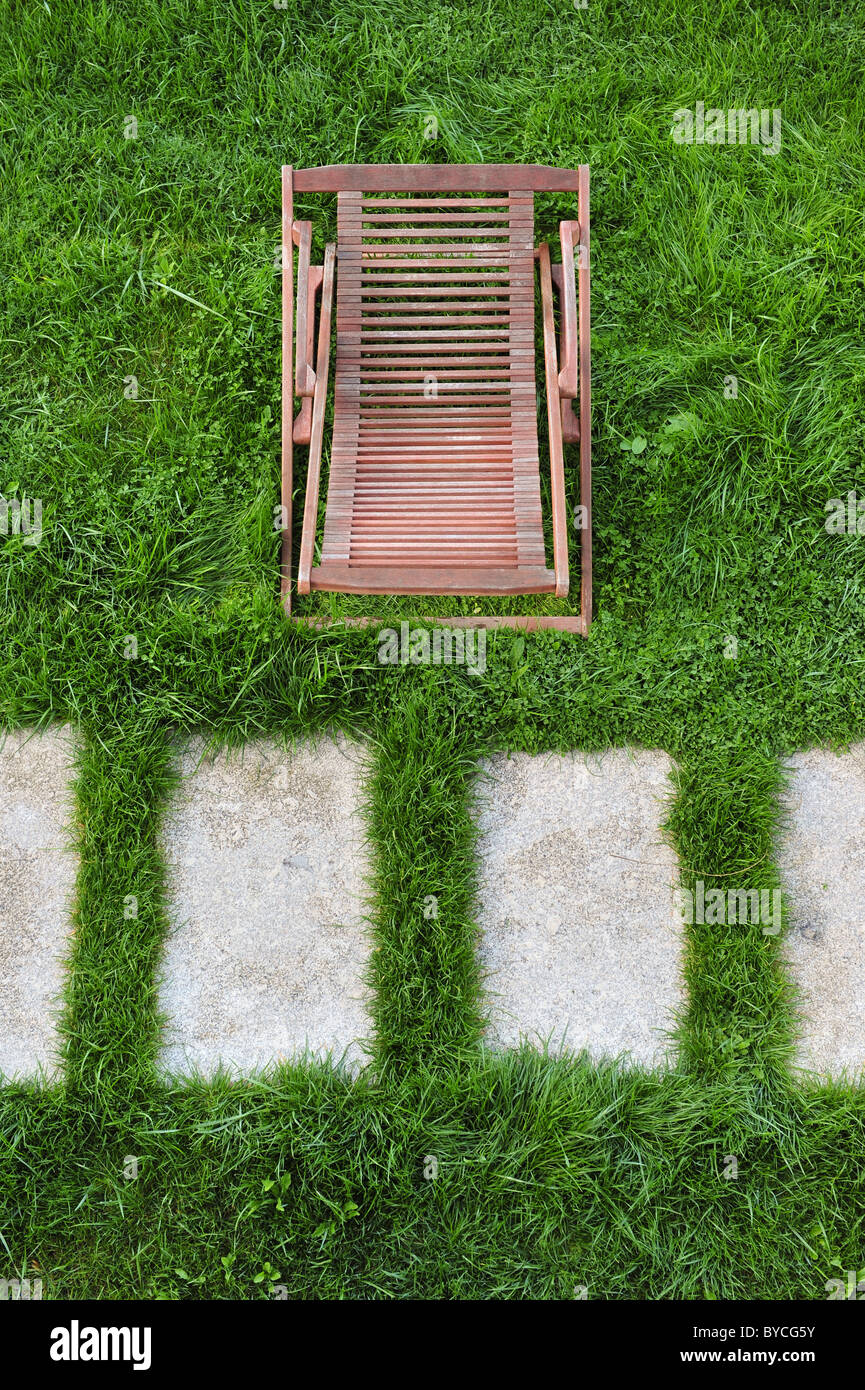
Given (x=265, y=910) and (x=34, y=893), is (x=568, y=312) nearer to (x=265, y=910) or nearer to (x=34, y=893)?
(x=265, y=910)

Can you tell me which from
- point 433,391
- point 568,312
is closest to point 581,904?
point 433,391

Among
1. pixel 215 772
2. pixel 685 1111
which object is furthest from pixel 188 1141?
pixel 685 1111

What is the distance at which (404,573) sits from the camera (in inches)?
112

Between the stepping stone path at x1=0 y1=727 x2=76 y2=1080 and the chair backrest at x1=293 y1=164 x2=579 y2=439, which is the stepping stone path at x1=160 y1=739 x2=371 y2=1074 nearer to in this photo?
the stepping stone path at x1=0 y1=727 x2=76 y2=1080

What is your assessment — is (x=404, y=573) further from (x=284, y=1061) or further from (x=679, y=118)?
(x=679, y=118)

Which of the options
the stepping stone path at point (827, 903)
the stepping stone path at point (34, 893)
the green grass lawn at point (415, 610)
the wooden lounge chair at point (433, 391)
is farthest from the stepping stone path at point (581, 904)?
the stepping stone path at point (34, 893)

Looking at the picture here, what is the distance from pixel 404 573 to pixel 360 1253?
207 centimetres

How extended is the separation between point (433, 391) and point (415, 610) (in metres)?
0.74

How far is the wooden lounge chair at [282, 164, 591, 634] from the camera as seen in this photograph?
9.88ft

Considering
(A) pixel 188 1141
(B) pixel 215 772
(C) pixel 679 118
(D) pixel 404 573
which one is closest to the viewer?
(D) pixel 404 573

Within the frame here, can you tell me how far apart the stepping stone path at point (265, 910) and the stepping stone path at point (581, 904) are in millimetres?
478

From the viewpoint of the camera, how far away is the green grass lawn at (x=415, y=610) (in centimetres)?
298

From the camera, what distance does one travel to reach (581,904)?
3.28 m

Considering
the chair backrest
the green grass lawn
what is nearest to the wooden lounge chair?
the chair backrest
